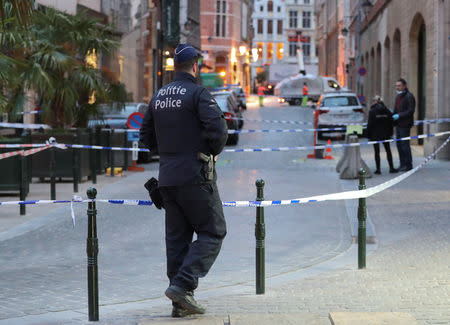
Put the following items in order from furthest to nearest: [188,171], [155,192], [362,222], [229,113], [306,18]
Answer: [306,18] < [229,113] < [362,222] < [155,192] < [188,171]

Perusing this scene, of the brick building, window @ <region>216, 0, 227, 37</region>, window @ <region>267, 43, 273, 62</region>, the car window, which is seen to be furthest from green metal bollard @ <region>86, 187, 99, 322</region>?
window @ <region>267, 43, 273, 62</region>

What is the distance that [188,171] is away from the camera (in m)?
6.68

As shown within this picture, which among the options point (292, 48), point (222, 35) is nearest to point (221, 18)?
point (222, 35)

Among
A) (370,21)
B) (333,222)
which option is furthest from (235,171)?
(370,21)

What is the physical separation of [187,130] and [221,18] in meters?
89.7

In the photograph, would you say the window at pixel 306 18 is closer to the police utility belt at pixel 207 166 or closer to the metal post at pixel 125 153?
the metal post at pixel 125 153

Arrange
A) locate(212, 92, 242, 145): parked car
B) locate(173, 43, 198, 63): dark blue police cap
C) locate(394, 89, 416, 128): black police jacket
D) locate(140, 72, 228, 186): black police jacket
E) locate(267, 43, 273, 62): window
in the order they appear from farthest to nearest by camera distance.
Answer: locate(267, 43, 273, 62): window < locate(212, 92, 242, 145): parked car < locate(394, 89, 416, 128): black police jacket < locate(173, 43, 198, 63): dark blue police cap < locate(140, 72, 228, 186): black police jacket

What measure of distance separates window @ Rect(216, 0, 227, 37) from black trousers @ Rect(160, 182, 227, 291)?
8836 cm

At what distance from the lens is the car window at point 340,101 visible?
104 feet

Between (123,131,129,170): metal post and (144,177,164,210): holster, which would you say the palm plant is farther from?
(144,177,164,210): holster

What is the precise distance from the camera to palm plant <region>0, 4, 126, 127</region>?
1859 centimetres

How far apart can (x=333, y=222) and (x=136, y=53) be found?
3224cm

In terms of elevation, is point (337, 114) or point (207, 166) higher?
point (337, 114)

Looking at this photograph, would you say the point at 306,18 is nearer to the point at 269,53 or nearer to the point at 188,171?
the point at 269,53
